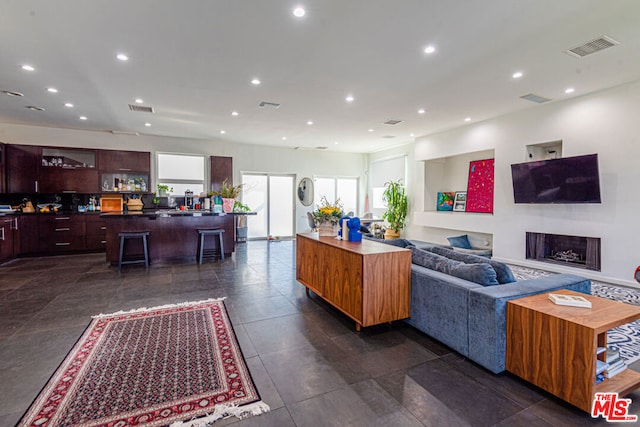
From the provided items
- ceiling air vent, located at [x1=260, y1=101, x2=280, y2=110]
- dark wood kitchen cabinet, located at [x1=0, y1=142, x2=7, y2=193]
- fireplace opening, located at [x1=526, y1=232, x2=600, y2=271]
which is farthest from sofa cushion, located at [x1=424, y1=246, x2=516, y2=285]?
dark wood kitchen cabinet, located at [x1=0, y1=142, x2=7, y2=193]

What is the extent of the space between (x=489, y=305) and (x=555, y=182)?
411cm

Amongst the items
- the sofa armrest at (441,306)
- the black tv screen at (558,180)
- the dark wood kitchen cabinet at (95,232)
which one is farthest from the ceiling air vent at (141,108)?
the black tv screen at (558,180)

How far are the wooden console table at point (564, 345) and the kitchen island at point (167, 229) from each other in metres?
5.49

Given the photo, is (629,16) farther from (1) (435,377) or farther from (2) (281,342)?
(2) (281,342)

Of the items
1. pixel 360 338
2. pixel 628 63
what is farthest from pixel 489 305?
pixel 628 63

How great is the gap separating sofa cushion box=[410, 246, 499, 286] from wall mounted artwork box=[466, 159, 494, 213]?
4611mm

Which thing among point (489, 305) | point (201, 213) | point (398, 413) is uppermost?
point (201, 213)

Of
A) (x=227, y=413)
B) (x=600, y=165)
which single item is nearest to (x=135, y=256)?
(x=227, y=413)

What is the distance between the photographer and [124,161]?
301 inches

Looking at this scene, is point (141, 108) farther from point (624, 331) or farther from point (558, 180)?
point (624, 331)

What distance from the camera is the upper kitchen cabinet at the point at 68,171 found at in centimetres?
704

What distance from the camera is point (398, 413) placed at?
1.86 meters

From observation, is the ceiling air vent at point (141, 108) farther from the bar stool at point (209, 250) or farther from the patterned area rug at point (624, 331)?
the patterned area rug at point (624, 331)

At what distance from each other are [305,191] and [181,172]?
370cm
